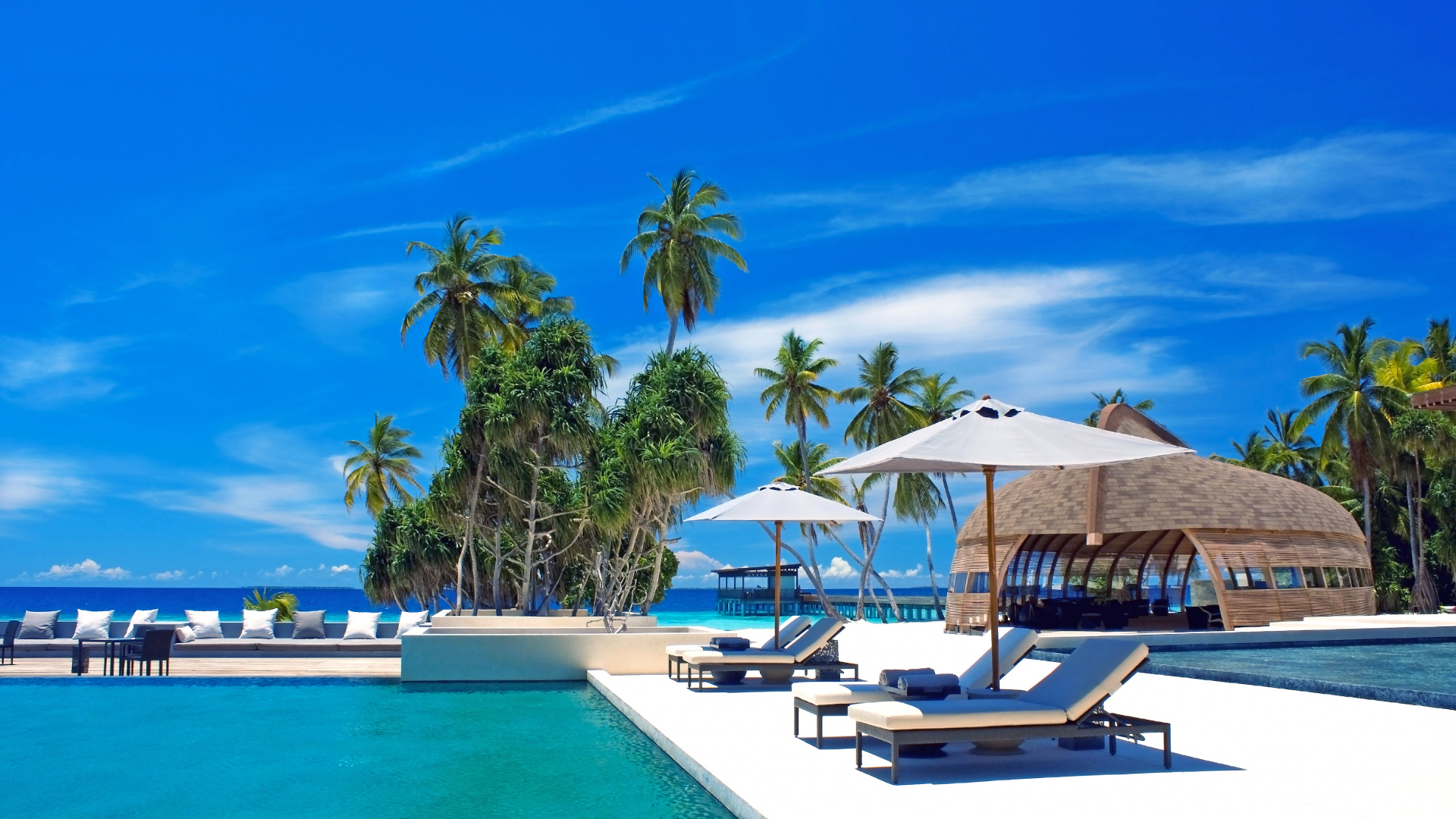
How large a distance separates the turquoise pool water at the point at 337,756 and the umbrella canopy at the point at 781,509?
2.81 m

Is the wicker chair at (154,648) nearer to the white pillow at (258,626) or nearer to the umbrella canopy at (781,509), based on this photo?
the white pillow at (258,626)

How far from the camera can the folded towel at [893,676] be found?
292 inches

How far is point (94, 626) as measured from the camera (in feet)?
61.7

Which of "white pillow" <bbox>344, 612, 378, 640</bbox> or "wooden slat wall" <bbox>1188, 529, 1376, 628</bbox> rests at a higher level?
"wooden slat wall" <bbox>1188, 529, 1376, 628</bbox>

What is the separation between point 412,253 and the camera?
2841 centimetres

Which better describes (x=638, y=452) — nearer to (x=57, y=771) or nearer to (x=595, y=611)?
(x=595, y=611)

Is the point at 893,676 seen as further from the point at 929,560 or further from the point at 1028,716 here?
the point at 929,560

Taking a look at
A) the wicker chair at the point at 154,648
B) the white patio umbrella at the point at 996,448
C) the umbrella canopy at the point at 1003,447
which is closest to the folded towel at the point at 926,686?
the white patio umbrella at the point at 996,448

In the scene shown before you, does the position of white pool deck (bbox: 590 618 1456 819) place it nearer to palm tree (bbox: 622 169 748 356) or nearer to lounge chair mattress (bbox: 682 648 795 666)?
lounge chair mattress (bbox: 682 648 795 666)

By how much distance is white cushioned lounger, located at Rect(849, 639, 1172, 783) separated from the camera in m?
6.21

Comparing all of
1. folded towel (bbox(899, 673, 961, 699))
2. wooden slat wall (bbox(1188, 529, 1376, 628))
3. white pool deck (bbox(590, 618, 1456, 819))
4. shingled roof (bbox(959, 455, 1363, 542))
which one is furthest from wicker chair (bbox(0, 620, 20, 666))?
wooden slat wall (bbox(1188, 529, 1376, 628))

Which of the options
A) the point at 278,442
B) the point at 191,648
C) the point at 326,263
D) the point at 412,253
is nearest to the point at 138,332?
the point at 278,442

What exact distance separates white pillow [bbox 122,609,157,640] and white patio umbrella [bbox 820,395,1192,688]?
1599 centimetres

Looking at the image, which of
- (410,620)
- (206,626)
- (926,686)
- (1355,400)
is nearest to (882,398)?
(1355,400)
